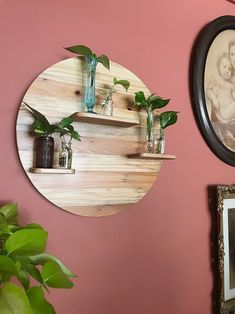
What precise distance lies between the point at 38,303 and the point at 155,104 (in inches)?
33.4

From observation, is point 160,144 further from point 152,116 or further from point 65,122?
point 65,122

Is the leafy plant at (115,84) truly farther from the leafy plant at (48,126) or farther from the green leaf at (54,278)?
the green leaf at (54,278)

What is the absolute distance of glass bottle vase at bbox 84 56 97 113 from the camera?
1.11m

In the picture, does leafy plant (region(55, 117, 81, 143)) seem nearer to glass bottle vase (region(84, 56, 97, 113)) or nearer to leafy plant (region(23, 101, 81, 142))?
leafy plant (region(23, 101, 81, 142))

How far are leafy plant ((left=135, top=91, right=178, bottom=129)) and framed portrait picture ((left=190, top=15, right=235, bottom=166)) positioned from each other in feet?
0.87

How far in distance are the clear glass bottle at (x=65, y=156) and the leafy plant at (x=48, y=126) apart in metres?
0.05

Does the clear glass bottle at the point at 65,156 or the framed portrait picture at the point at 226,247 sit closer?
the clear glass bottle at the point at 65,156

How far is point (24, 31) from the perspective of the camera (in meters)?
1.08

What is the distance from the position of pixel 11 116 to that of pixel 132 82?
0.52 meters

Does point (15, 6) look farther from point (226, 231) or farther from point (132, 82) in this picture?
point (226, 231)

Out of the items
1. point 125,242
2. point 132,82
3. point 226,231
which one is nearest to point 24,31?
point 132,82

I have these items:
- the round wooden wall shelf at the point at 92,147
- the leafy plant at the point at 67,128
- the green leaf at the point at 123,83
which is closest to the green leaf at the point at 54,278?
the round wooden wall shelf at the point at 92,147

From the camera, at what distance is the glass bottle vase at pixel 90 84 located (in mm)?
1112

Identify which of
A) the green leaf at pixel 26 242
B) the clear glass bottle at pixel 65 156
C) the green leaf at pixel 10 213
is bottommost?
the green leaf at pixel 26 242
